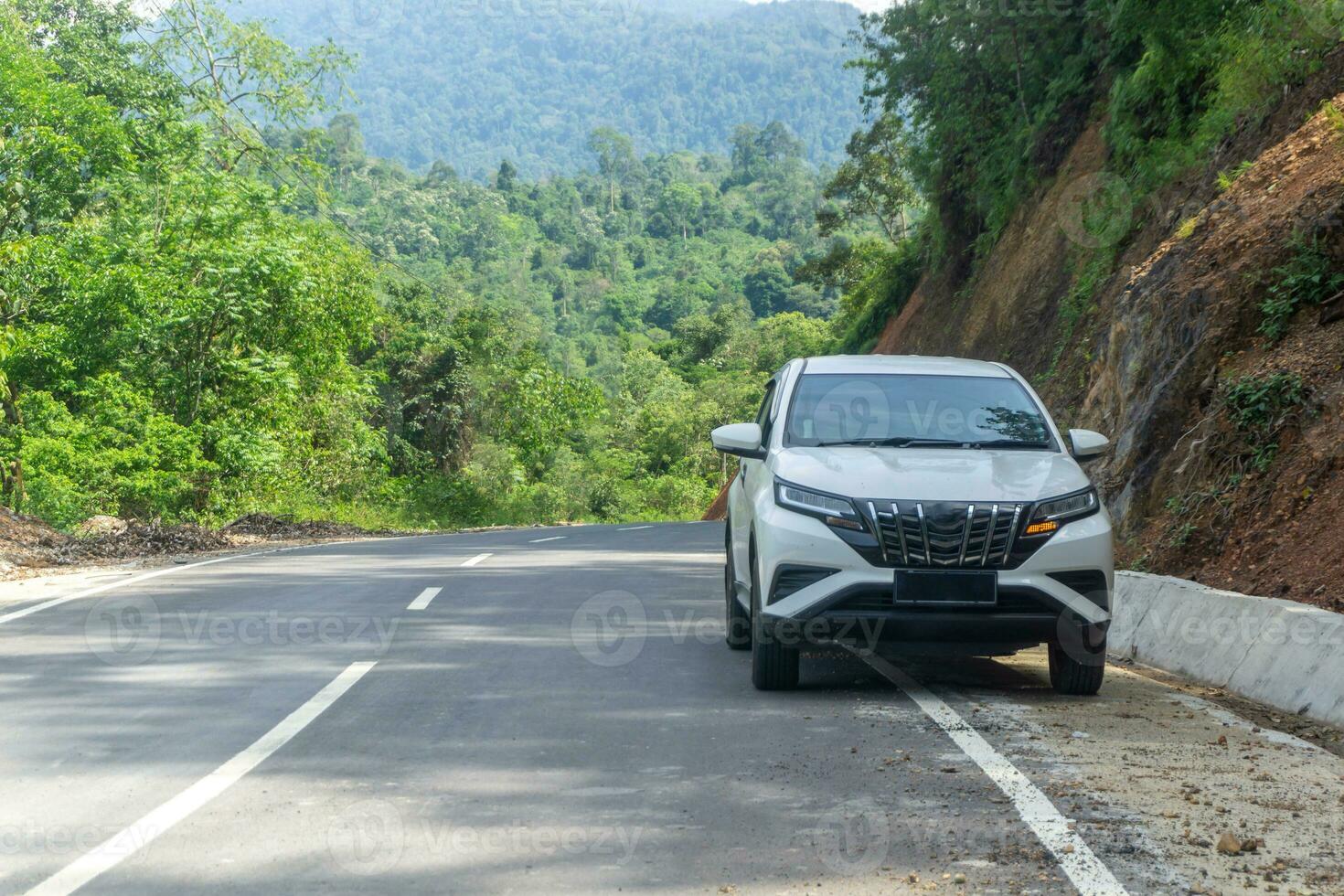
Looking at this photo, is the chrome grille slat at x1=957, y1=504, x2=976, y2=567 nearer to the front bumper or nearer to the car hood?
the car hood

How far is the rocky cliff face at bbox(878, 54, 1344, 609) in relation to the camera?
397 inches

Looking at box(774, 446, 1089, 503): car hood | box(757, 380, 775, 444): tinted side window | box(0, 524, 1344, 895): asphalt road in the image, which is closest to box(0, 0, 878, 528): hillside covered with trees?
box(0, 524, 1344, 895): asphalt road

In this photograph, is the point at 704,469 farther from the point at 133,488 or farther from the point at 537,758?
the point at 537,758

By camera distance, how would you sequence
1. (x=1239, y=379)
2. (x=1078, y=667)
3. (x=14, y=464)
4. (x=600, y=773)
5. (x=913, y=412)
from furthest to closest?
(x=14, y=464) < (x=1239, y=379) < (x=913, y=412) < (x=1078, y=667) < (x=600, y=773)

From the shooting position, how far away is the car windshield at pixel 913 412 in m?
8.30

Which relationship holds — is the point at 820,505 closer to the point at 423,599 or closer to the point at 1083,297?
the point at 423,599

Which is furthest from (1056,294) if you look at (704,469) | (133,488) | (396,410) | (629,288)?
(629,288)

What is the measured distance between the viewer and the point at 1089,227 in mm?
23203

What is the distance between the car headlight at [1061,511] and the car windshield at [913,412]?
2.36 ft

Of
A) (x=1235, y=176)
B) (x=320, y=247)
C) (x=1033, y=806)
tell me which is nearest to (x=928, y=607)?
(x=1033, y=806)

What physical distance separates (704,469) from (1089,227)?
49.5 meters

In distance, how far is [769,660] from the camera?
25.5 feet

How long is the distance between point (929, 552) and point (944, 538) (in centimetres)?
11

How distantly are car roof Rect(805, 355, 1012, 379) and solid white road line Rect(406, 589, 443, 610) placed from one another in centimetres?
442
